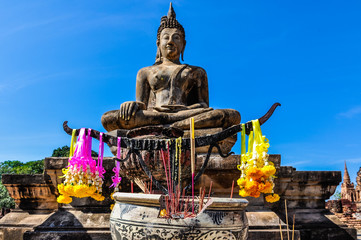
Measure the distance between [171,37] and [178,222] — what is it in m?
5.33

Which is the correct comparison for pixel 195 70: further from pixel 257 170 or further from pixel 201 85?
pixel 257 170

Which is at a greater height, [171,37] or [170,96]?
[171,37]

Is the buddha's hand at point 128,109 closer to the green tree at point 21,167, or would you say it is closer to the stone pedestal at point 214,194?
the stone pedestal at point 214,194

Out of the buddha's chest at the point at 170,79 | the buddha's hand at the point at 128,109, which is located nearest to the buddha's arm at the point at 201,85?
the buddha's chest at the point at 170,79

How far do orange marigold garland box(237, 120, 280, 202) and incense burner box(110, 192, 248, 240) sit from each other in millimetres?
428

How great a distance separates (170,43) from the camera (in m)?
7.13

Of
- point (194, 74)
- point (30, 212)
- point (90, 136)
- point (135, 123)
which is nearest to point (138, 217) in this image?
point (90, 136)

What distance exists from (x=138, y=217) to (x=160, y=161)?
50.2 inches

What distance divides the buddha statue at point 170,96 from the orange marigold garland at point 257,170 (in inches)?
97.9

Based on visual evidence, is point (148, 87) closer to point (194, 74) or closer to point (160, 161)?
point (194, 74)

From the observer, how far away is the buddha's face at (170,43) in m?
7.15

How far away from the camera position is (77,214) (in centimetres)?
487

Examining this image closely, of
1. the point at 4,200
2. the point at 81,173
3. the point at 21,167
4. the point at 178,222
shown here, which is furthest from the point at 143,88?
the point at 21,167

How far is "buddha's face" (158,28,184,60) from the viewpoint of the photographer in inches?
282
